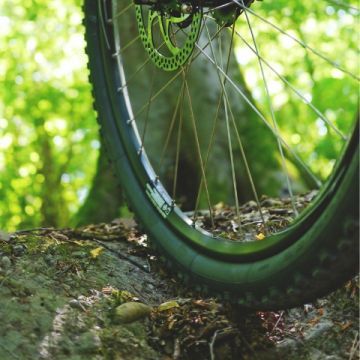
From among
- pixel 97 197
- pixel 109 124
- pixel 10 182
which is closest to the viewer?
pixel 109 124

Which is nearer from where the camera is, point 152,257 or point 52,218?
point 152,257

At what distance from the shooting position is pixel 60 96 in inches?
417

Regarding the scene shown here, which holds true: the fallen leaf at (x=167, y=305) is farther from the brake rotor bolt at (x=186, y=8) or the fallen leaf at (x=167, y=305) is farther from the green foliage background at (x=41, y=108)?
the green foliage background at (x=41, y=108)

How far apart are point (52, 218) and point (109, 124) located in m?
6.75

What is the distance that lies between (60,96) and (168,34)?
28.8 ft

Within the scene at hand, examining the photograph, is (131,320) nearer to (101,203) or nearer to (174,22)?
(174,22)

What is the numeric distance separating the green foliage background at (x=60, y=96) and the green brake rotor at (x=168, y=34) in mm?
7294

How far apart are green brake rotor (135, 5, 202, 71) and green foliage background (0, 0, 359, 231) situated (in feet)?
23.9

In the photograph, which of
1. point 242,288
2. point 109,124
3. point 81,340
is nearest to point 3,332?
point 81,340

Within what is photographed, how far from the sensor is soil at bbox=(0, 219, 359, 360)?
65.3 inches

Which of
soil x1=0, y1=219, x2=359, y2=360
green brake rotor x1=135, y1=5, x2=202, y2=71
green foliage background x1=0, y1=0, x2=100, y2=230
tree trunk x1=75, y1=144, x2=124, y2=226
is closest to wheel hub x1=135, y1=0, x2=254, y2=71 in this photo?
green brake rotor x1=135, y1=5, x2=202, y2=71

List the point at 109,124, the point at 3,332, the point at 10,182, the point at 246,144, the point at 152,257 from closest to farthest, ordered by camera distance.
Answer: the point at 3,332
the point at 152,257
the point at 109,124
the point at 246,144
the point at 10,182

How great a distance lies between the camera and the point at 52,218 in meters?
9.05

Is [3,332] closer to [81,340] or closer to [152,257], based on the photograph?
[81,340]
